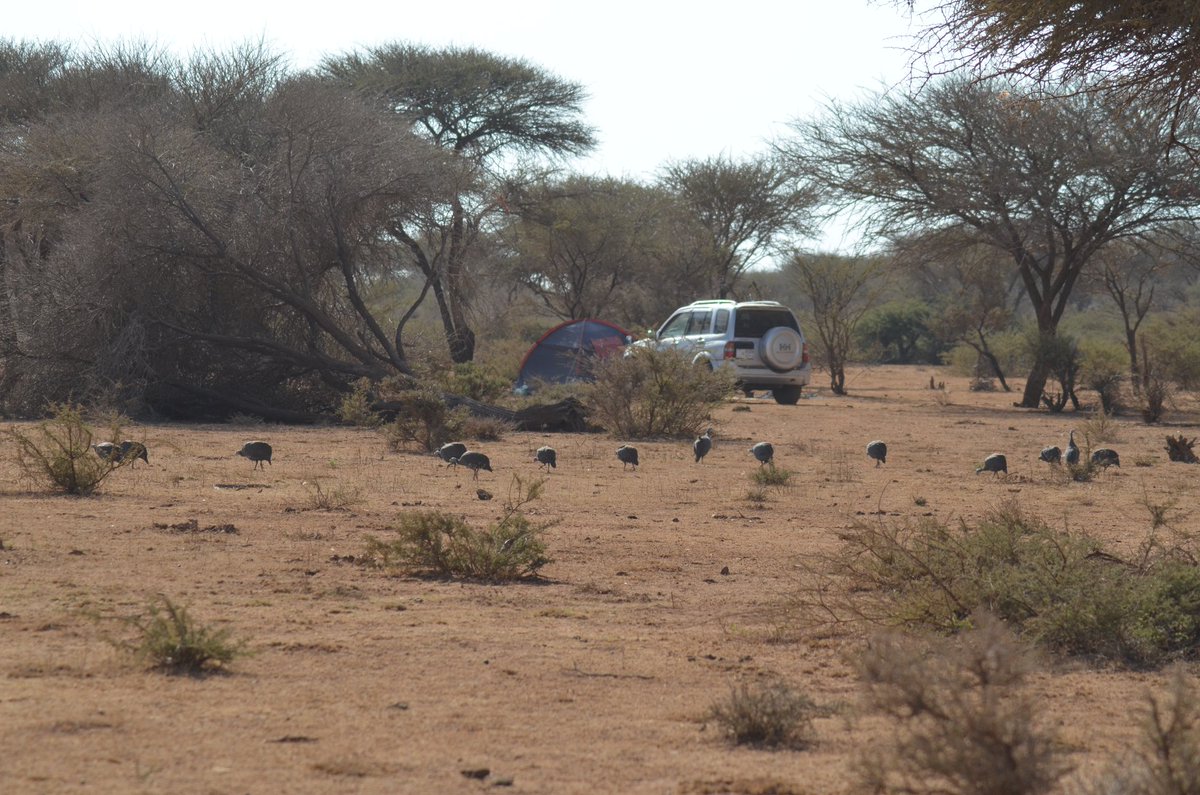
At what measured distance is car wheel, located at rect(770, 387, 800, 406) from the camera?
2320 centimetres

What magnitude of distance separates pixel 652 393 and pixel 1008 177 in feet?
29.4

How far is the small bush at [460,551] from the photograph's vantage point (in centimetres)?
656

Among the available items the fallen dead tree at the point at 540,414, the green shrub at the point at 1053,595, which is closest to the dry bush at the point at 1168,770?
the green shrub at the point at 1053,595

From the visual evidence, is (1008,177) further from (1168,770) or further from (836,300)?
(1168,770)

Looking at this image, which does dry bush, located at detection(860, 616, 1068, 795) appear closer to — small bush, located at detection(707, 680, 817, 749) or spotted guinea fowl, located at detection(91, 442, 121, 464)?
small bush, located at detection(707, 680, 817, 749)

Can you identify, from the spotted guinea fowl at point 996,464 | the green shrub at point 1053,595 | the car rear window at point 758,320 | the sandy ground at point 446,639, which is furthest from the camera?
the car rear window at point 758,320

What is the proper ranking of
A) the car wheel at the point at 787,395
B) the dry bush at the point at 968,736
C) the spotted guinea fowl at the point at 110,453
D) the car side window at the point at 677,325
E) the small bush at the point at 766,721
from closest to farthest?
the dry bush at the point at 968,736, the small bush at the point at 766,721, the spotted guinea fowl at the point at 110,453, the car wheel at the point at 787,395, the car side window at the point at 677,325

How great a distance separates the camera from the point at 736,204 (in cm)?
4050

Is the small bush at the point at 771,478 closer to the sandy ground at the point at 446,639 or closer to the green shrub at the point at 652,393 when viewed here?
the sandy ground at the point at 446,639

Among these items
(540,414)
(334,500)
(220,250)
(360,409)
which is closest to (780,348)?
(540,414)

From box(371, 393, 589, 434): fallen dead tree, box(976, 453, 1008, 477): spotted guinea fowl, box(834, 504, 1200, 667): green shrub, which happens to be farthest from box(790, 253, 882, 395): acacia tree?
box(834, 504, 1200, 667): green shrub

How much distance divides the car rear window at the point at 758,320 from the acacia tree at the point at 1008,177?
2440 millimetres

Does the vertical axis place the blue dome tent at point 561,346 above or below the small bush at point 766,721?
above

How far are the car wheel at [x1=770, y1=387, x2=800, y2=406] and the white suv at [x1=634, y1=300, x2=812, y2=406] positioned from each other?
194 mm
